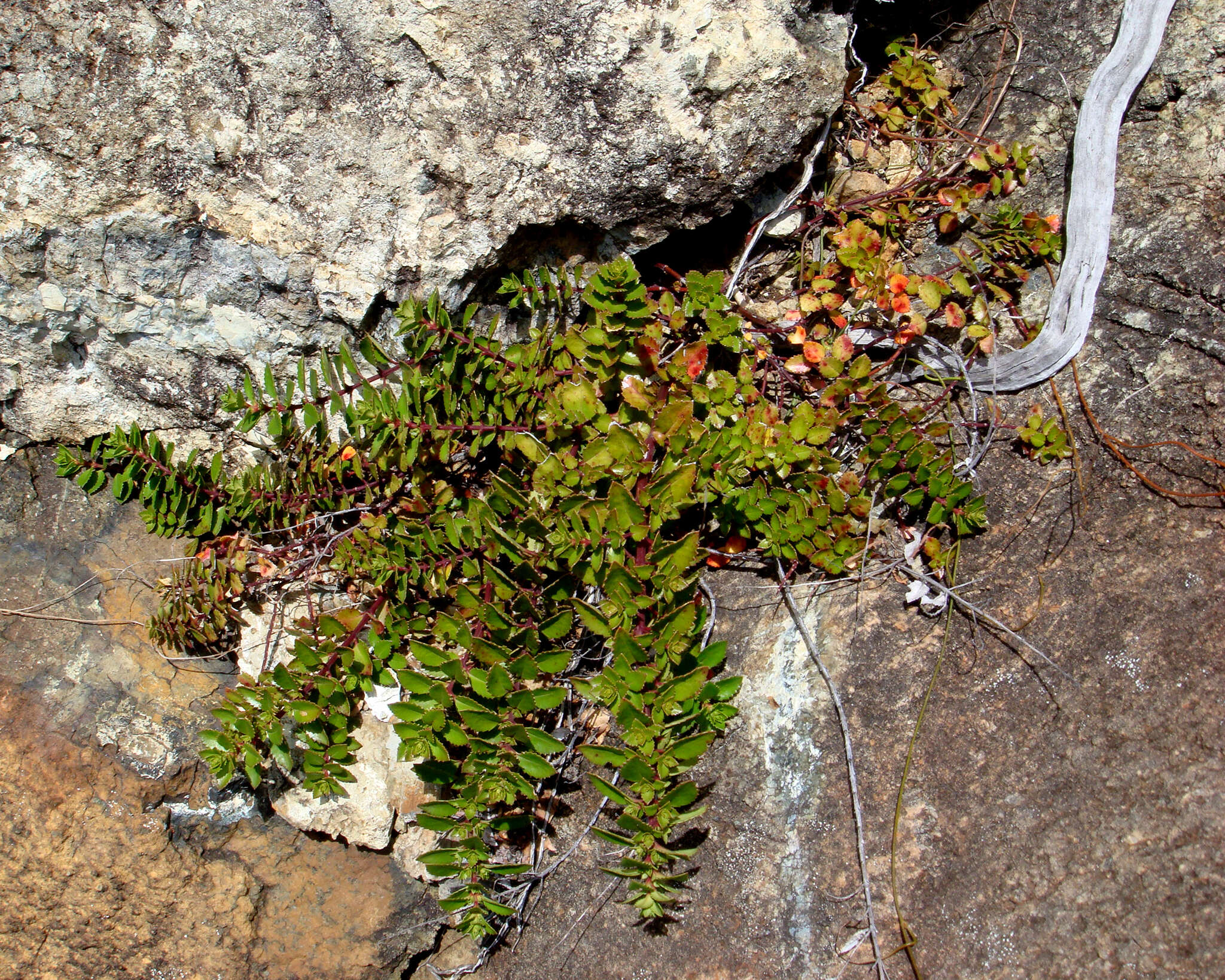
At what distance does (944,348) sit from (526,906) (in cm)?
210

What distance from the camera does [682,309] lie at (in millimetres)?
2459

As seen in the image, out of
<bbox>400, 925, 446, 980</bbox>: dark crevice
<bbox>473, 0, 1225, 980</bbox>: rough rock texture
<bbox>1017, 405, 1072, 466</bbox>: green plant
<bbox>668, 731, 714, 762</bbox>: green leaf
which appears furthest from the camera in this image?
<bbox>400, 925, 446, 980</bbox>: dark crevice

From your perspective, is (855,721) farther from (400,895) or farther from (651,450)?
(400,895)

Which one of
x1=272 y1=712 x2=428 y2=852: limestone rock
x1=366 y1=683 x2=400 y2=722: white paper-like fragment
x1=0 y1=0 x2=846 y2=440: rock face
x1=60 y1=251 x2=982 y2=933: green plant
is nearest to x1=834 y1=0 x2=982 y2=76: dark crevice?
x1=0 y1=0 x2=846 y2=440: rock face

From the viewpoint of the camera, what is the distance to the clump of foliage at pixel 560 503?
6.61 feet

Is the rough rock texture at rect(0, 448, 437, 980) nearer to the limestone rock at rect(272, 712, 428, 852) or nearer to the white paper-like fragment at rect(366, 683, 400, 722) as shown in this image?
the limestone rock at rect(272, 712, 428, 852)

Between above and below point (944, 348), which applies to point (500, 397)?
below

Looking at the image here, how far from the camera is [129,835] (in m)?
2.34

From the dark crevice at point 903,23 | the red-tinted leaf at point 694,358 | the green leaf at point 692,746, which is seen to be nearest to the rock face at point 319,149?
the red-tinted leaf at point 694,358

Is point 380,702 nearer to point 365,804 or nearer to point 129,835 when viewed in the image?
point 365,804

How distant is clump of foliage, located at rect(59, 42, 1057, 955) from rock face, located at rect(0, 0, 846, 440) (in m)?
0.22

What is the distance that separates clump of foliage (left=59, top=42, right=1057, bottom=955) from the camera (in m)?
2.01

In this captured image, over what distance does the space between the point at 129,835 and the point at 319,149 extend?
2.03m

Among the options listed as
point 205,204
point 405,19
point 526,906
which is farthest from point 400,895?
point 405,19
